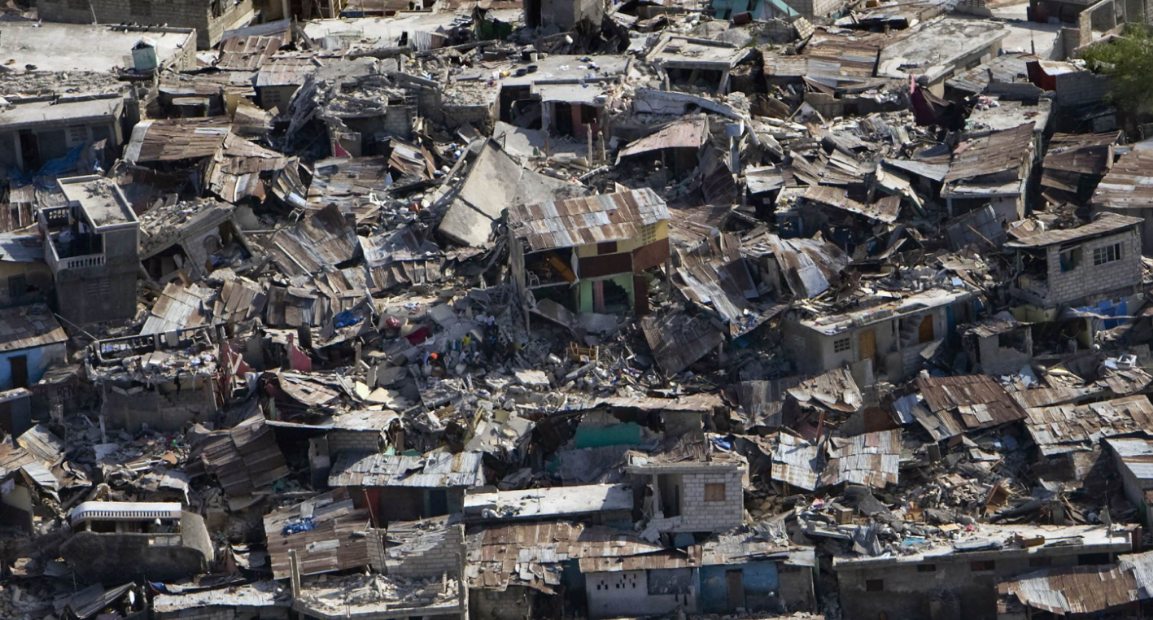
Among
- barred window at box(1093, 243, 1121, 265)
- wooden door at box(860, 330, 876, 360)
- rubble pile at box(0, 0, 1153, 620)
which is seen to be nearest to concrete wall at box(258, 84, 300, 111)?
rubble pile at box(0, 0, 1153, 620)

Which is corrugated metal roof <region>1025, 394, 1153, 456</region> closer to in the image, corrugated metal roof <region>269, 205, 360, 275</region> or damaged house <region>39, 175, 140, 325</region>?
corrugated metal roof <region>269, 205, 360, 275</region>

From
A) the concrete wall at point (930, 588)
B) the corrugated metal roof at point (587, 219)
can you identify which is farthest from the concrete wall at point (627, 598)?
the corrugated metal roof at point (587, 219)

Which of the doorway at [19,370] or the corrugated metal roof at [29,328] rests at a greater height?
the corrugated metal roof at [29,328]

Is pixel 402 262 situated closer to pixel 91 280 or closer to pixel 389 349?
pixel 389 349

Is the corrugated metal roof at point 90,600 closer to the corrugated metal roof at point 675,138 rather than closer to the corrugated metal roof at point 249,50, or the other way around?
the corrugated metal roof at point 675,138

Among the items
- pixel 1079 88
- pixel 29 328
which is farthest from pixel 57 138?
pixel 1079 88

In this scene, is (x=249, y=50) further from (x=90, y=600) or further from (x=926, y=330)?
(x=926, y=330)
